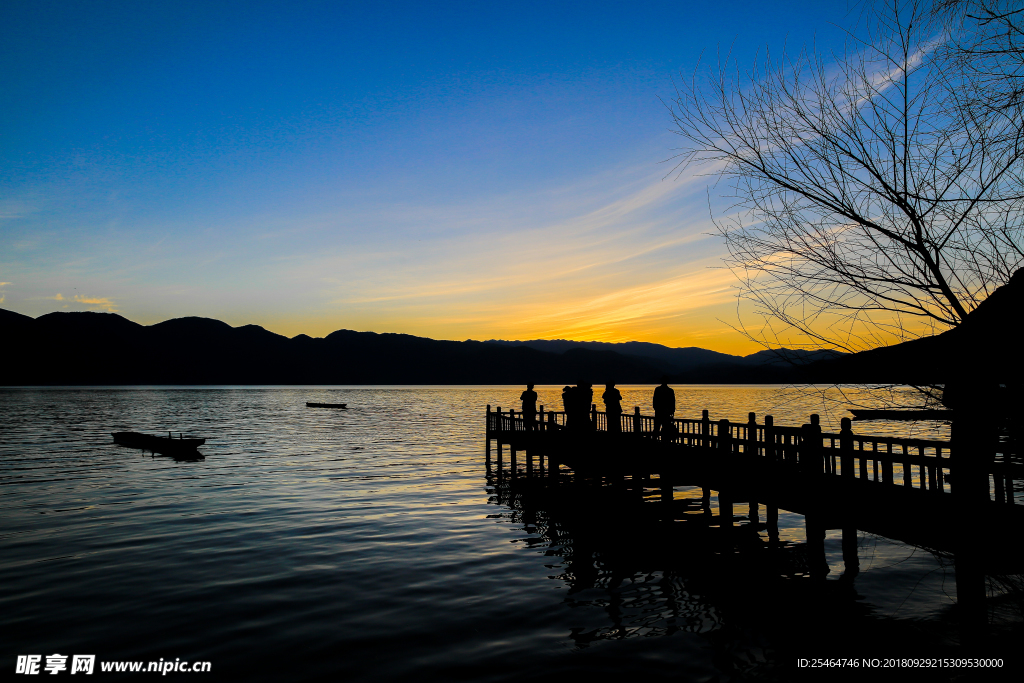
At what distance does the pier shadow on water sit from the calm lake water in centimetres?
7

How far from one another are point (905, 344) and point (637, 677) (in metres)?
5.78

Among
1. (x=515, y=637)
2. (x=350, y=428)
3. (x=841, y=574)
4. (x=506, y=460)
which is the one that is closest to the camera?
(x=515, y=637)

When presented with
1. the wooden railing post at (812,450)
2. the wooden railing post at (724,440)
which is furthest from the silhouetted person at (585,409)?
the wooden railing post at (812,450)

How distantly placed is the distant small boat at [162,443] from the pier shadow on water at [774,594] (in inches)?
987

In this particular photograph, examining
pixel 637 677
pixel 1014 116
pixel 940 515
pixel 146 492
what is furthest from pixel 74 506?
pixel 1014 116

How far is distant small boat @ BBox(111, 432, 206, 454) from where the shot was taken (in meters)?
36.3

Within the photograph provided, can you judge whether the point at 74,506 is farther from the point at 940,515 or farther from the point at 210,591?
the point at 940,515

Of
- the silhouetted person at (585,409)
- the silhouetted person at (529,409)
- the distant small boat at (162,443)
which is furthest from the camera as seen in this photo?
the distant small boat at (162,443)

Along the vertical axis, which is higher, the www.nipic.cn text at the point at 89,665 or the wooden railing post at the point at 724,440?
the wooden railing post at the point at 724,440

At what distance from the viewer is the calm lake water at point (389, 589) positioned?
917cm

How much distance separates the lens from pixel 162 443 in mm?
37844

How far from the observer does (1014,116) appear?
574 centimetres

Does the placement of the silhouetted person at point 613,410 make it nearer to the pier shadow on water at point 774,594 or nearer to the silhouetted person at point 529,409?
the pier shadow on water at point 774,594

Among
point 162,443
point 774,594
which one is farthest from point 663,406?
point 162,443
